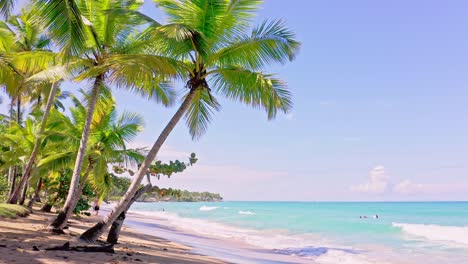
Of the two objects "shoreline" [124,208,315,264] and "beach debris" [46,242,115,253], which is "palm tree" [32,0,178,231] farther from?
"shoreline" [124,208,315,264]

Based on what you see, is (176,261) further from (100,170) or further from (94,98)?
(100,170)

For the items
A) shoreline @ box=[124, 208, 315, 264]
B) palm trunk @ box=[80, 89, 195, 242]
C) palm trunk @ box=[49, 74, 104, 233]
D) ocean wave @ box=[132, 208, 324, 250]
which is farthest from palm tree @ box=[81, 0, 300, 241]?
ocean wave @ box=[132, 208, 324, 250]

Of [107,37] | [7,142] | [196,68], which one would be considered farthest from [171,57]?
[7,142]

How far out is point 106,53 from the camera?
33.8ft

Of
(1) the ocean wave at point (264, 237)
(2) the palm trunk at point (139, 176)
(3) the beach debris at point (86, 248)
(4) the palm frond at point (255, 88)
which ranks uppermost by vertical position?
(4) the palm frond at point (255, 88)

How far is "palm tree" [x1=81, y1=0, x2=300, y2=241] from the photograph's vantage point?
8.20m

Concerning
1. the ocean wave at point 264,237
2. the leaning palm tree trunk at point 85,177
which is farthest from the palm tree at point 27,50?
the ocean wave at point 264,237

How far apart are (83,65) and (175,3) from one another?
11.5 feet

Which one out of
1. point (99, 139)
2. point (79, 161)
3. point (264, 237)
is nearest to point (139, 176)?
point (79, 161)

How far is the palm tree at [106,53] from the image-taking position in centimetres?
760

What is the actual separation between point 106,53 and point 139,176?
4.06 metres

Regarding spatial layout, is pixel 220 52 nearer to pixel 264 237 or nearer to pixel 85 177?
pixel 85 177

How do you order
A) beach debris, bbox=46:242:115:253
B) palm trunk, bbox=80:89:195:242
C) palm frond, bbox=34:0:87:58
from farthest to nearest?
palm trunk, bbox=80:89:195:242 < beach debris, bbox=46:242:115:253 < palm frond, bbox=34:0:87:58

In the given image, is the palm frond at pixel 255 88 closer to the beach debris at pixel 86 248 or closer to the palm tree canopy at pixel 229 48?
the palm tree canopy at pixel 229 48
